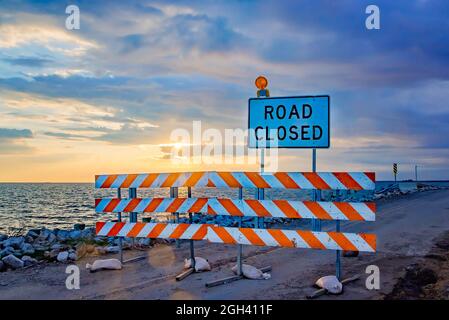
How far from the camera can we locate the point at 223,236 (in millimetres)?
8156

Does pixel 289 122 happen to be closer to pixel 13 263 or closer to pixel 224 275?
pixel 224 275

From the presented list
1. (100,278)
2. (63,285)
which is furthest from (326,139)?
(63,285)

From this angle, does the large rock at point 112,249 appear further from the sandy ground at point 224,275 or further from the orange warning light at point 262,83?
the orange warning light at point 262,83

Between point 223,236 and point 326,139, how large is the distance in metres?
2.73

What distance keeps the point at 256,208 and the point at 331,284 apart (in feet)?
6.42

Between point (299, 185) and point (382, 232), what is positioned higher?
point (299, 185)

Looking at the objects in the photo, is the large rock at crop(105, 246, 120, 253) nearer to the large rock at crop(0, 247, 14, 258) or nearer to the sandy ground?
the sandy ground

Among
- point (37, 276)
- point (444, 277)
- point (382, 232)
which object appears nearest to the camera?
point (444, 277)

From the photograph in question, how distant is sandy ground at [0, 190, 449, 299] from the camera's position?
703 centimetres

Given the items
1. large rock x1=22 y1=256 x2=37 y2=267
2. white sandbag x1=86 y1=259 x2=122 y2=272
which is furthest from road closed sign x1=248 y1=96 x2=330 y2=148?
large rock x1=22 y1=256 x2=37 y2=267

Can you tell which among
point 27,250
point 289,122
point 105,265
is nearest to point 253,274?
point 289,122

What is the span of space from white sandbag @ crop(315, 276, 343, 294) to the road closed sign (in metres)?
2.45
